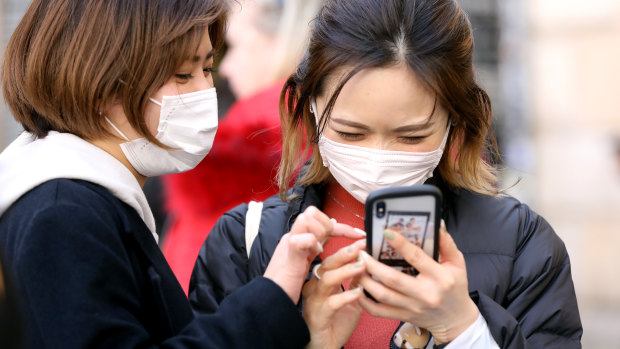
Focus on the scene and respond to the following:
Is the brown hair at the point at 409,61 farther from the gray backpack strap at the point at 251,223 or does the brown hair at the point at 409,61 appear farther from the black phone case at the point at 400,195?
the black phone case at the point at 400,195

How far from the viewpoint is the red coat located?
3258mm

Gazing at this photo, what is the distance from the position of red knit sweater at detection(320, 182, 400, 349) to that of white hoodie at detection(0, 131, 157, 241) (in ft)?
1.86

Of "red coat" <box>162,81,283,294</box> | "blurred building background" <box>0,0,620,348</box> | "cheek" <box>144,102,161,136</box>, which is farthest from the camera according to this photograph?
"blurred building background" <box>0,0,620,348</box>

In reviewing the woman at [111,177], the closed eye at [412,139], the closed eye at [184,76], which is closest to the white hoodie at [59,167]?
the woman at [111,177]

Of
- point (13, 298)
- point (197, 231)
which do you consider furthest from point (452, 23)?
point (197, 231)

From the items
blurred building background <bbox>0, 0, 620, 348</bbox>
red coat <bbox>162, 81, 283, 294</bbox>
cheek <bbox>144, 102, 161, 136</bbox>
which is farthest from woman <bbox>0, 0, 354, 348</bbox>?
blurred building background <bbox>0, 0, 620, 348</bbox>

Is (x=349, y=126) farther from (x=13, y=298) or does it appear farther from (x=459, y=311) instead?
(x=13, y=298)

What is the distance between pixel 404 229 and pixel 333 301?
0.23 metres

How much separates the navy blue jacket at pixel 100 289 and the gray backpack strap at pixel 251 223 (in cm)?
32

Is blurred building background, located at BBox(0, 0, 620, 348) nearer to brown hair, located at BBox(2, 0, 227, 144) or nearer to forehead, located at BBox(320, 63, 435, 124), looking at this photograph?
forehead, located at BBox(320, 63, 435, 124)

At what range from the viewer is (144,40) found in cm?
177

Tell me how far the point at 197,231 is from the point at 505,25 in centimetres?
468

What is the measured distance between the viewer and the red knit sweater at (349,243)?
1.96 m

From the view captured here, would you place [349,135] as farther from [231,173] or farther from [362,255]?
[231,173]
